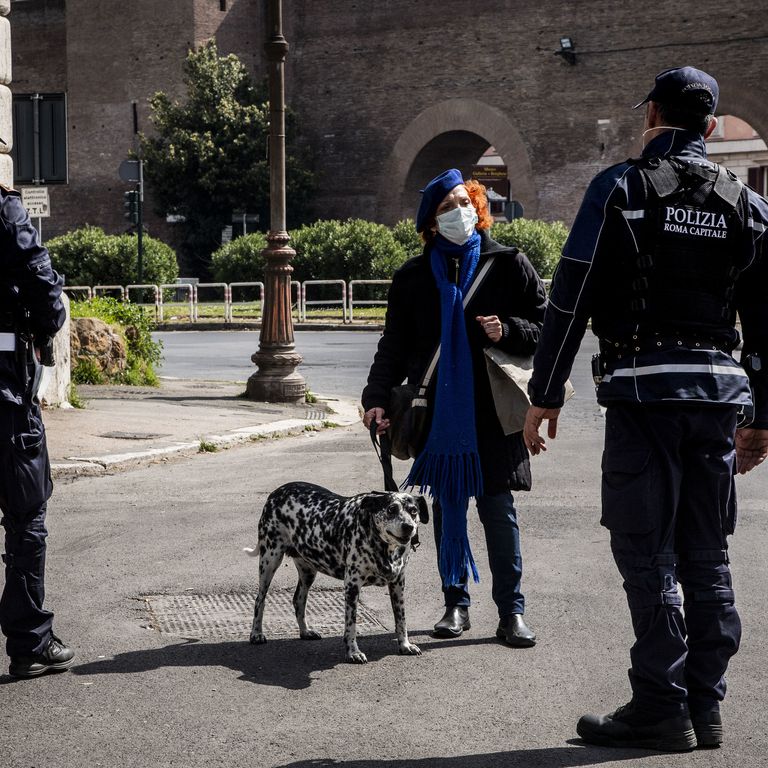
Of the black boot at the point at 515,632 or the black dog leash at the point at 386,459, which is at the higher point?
the black dog leash at the point at 386,459

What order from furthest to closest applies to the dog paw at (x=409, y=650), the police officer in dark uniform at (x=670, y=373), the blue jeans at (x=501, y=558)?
the blue jeans at (x=501, y=558), the dog paw at (x=409, y=650), the police officer in dark uniform at (x=670, y=373)

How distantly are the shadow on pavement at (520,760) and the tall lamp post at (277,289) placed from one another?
11.1 meters

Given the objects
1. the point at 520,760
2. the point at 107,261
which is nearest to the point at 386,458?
the point at 520,760

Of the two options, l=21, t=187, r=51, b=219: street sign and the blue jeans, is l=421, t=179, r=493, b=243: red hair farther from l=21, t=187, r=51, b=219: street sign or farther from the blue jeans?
l=21, t=187, r=51, b=219: street sign

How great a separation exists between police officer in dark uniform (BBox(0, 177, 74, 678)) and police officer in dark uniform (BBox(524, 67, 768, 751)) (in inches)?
73.7

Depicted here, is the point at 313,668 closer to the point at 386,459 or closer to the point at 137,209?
the point at 386,459

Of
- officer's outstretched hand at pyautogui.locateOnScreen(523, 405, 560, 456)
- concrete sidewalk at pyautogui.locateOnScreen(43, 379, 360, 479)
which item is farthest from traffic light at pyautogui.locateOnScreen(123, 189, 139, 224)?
officer's outstretched hand at pyautogui.locateOnScreen(523, 405, 560, 456)

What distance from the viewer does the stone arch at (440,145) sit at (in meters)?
39.0

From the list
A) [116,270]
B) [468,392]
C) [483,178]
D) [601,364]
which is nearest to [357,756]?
[601,364]

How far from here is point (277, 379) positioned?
15.0m

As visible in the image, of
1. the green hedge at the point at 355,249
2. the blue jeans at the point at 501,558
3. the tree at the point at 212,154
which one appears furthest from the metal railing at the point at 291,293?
the blue jeans at the point at 501,558

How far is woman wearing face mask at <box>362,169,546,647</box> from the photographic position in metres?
5.44

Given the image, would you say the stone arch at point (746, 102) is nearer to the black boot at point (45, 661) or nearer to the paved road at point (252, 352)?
the paved road at point (252, 352)

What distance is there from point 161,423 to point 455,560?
24.1 feet
